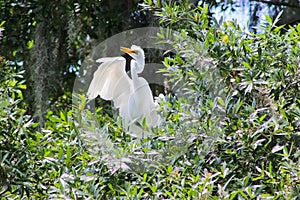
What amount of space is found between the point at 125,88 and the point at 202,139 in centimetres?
63

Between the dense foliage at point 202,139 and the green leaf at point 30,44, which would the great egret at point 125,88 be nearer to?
the dense foliage at point 202,139

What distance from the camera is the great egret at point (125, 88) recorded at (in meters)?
2.18

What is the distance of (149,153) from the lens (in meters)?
1.72

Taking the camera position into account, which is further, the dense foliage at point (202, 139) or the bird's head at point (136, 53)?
the bird's head at point (136, 53)

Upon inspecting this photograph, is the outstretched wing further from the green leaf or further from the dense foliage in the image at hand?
the green leaf

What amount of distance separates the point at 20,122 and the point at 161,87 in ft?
3.21

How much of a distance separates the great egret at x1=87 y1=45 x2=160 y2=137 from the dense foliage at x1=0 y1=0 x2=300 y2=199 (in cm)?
27

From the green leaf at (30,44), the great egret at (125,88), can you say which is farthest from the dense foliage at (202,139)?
the green leaf at (30,44)

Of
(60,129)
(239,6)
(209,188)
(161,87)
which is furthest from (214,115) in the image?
(239,6)

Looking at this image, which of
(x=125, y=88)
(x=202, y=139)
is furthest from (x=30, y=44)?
(x=202, y=139)

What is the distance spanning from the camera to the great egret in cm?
218

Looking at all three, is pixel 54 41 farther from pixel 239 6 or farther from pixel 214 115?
pixel 214 115

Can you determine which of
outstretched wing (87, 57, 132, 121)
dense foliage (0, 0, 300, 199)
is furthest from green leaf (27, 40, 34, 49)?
dense foliage (0, 0, 300, 199)

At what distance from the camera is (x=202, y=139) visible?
1716mm
